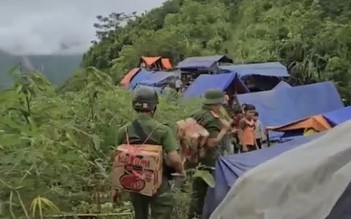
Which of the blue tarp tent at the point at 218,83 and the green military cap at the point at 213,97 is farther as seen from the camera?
the blue tarp tent at the point at 218,83

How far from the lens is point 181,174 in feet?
17.4

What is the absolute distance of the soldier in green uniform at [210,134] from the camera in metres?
6.21

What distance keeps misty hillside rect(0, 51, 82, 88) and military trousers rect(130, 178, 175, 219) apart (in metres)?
1.16

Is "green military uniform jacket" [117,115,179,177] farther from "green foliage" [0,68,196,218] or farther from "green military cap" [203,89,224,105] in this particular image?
"green military cap" [203,89,224,105]

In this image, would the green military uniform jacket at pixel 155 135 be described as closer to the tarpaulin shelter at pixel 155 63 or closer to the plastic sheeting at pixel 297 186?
the plastic sheeting at pixel 297 186

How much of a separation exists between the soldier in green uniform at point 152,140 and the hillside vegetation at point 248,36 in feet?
51.1

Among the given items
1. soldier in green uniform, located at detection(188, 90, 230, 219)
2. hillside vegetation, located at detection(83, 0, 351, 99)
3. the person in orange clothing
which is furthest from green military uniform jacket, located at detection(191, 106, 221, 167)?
hillside vegetation, located at detection(83, 0, 351, 99)

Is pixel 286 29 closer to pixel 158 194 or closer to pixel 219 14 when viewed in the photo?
pixel 219 14

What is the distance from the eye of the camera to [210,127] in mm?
6391

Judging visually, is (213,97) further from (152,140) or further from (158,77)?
(158,77)

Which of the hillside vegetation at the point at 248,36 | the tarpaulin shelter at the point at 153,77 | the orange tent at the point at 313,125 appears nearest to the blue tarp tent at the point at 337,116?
the orange tent at the point at 313,125

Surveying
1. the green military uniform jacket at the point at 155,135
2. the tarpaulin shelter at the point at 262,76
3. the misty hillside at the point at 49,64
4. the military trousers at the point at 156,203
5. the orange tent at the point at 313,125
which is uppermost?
the misty hillside at the point at 49,64

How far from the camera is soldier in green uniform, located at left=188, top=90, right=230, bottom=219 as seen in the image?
6.21 meters

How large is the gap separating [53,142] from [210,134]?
1711 millimetres
